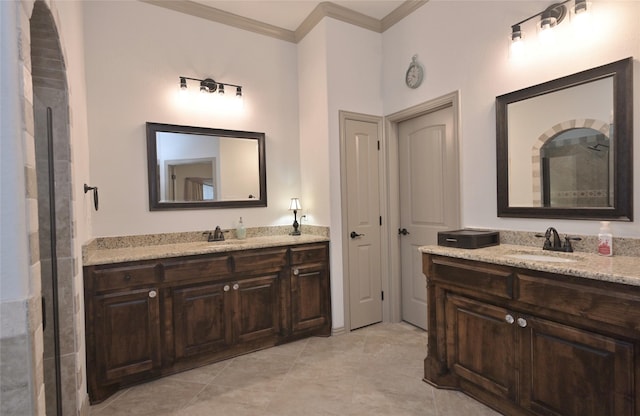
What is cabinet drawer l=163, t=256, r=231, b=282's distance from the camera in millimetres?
2498

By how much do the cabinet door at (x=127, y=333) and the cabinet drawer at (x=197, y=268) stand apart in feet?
0.55

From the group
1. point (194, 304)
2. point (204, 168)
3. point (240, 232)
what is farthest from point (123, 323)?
point (204, 168)


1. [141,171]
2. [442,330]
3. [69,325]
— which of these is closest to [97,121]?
[141,171]

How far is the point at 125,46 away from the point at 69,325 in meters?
2.28

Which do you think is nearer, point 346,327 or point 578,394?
point 578,394

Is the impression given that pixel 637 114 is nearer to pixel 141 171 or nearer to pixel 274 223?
pixel 274 223

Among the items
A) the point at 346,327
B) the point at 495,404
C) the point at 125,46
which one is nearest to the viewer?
the point at 495,404

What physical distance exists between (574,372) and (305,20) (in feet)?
11.6

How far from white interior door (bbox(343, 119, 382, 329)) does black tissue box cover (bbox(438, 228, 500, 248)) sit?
1.11 metres

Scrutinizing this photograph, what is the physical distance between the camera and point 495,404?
199 centimetres

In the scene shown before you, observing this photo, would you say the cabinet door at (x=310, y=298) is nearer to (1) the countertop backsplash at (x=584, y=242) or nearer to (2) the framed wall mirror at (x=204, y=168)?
(2) the framed wall mirror at (x=204, y=168)

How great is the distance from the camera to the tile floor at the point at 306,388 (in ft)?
6.84

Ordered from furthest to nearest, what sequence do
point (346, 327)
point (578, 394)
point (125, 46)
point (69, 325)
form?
point (346, 327) → point (125, 46) → point (69, 325) → point (578, 394)

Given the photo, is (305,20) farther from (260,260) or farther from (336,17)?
(260,260)
